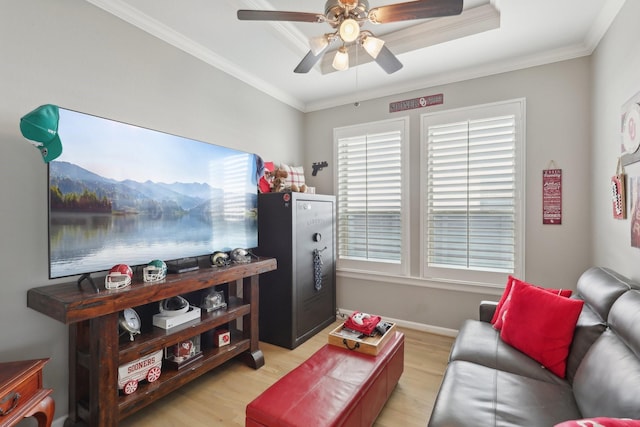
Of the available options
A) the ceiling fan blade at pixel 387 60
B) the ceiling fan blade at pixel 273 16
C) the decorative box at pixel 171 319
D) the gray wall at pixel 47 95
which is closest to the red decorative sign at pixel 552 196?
the ceiling fan blade at pixel 387 60

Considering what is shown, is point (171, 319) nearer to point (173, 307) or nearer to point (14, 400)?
point (173, 307)

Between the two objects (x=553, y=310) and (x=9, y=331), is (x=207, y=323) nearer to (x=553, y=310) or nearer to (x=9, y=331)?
(x=9, y=331)

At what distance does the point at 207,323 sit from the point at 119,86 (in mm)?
1776

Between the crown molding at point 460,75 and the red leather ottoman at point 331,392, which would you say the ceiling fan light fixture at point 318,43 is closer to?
the crown molding at point 460,75

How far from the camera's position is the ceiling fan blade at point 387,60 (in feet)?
6.15

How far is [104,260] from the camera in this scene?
1.77m

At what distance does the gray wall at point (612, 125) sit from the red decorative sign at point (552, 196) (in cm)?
22

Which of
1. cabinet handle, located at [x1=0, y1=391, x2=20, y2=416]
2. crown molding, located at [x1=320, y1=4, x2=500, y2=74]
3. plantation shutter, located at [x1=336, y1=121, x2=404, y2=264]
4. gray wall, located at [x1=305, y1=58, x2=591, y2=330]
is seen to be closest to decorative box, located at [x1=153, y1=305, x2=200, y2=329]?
cabinet handle, located at [x1=0, y1=391, x2=20, y2=416]

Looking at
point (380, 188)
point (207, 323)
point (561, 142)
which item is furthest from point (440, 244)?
point (207, 323)

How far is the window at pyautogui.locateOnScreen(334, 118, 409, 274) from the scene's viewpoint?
336cm

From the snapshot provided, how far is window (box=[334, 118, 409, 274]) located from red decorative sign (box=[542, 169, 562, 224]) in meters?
1.24

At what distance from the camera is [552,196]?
2672 mm

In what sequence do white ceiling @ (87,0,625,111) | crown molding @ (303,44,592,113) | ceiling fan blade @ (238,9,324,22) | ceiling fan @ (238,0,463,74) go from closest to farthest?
ceiling fan @ (238,0,463,74) < ceiling fan blade @ (238,9,324,22) < white ceiling @ (87,0,625,111) < crown molding @ (303,44,592,113)

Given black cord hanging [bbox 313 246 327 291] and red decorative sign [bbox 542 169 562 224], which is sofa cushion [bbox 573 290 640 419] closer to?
red decorative sign [bbox 542 169 562 224]
